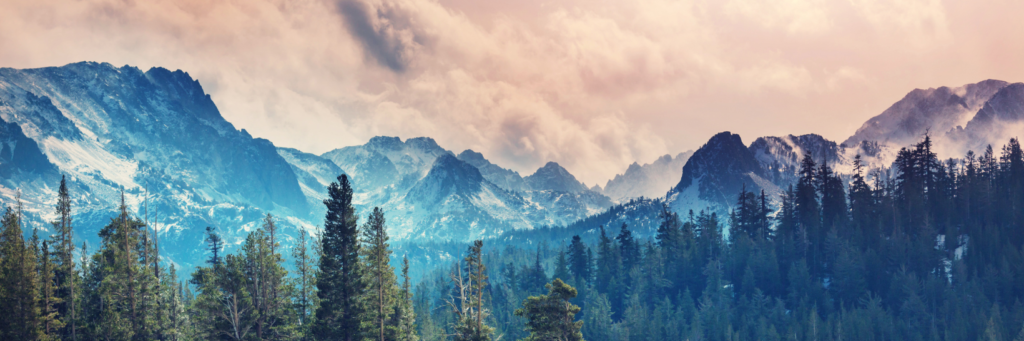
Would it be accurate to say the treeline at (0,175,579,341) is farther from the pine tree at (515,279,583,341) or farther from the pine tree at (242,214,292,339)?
the pine tree at (515,279,583,341)

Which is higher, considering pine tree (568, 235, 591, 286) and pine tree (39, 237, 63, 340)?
pine tree (568, 235, 591, 286)

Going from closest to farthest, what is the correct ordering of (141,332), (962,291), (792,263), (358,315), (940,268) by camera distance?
(358,315) < (141,332) < (962,291) < (940,268) < (792,263)

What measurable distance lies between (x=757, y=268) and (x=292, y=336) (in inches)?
3843

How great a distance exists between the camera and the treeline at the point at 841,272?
104 metres

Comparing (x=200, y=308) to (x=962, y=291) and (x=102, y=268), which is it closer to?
(x=102, y=268)

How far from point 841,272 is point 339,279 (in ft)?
318

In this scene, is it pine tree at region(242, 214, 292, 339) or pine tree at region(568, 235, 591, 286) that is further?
pine tree at region(568, 235, 591, 286)

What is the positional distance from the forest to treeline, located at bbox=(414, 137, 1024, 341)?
0.36 metres

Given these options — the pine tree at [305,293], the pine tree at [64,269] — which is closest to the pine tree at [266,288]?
the pine tree at [305,293]

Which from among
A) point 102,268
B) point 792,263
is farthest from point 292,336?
point 792,263

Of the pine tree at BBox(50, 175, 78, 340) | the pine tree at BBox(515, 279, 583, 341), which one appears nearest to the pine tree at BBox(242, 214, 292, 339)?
the pine tree at BBox(50, 175, 78, 340)

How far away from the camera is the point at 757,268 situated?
129 metres

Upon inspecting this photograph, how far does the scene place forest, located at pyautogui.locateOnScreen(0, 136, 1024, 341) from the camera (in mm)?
58062

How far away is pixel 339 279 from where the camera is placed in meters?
58.2
